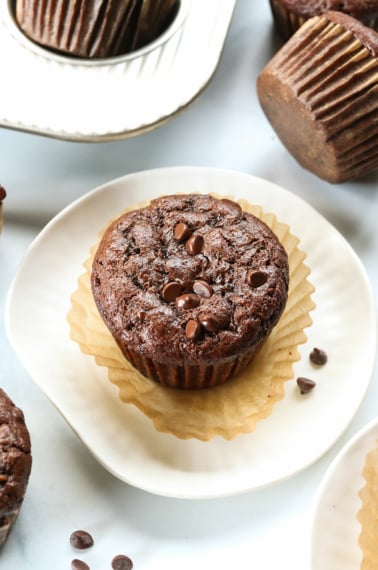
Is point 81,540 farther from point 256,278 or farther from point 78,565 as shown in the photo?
point 256,278

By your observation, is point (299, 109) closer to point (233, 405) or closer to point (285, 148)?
point (285, 148)

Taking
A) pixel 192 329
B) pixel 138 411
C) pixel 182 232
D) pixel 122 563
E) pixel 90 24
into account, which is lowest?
pixel 122 563

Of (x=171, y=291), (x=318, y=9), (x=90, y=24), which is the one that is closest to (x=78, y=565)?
(x=171, y=291)

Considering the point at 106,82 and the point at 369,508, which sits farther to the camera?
the point at 106,82

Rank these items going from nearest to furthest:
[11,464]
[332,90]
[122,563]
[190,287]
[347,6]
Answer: [11,464]
[122,563]
[190,287]
[332,90]
[347,6]

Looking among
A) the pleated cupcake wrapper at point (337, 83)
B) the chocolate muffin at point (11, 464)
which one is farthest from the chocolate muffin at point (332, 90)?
the chocolate muffin at point (11, 464)

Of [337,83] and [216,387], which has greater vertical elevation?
[337,83]

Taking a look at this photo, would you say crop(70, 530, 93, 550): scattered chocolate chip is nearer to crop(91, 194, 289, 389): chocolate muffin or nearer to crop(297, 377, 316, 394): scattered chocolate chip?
crop(91, 194, 289, 389): chocolate muffin
